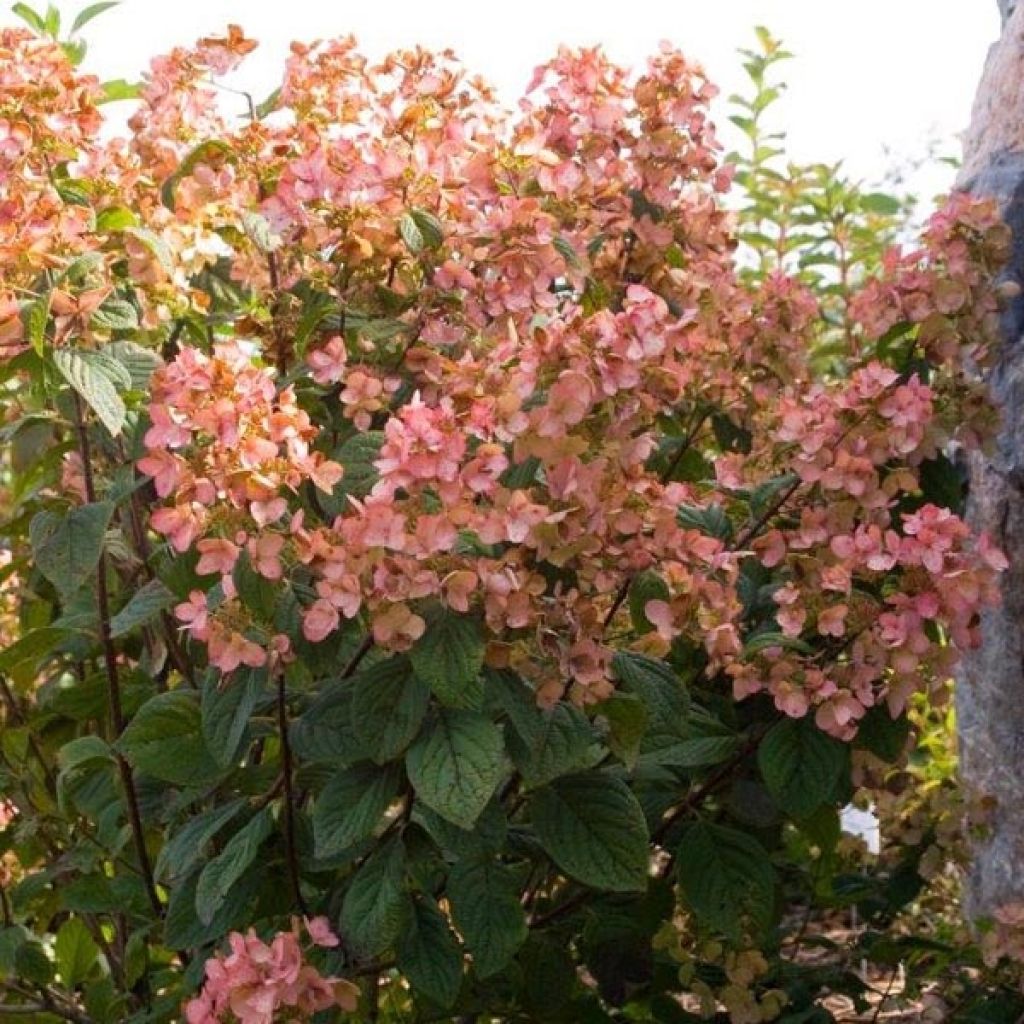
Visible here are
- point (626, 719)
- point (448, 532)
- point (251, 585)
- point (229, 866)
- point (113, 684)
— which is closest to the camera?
point (448, 532)

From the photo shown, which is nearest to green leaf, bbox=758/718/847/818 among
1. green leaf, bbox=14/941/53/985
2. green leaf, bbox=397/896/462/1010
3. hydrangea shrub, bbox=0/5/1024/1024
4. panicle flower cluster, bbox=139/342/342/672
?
hydrangea shrub, bbox=0/5/1024/1024

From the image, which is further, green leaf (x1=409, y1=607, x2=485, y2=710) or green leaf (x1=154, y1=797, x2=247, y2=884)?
green leaf (x1=154, y1=797, x2=247, y2=884)

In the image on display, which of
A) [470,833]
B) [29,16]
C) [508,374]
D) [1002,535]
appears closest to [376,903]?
[470,833]

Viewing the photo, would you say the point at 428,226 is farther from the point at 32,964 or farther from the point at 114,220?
the point at 32,964

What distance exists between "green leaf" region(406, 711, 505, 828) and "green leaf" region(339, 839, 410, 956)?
0.67 feet

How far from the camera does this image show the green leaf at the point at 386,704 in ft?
5.70

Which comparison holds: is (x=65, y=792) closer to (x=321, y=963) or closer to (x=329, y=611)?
(x=321, y=963)

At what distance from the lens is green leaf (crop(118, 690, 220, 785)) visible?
6.52 ft

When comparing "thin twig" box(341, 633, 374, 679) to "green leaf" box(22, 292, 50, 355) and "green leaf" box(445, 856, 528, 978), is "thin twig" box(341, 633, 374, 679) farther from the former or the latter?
"green leaf" box(22, 292, 50, 355)

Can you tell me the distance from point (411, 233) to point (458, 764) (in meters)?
0.58

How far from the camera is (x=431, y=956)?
198 cm

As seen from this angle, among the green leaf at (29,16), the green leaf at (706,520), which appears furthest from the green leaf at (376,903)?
the green leaf at (29,16)

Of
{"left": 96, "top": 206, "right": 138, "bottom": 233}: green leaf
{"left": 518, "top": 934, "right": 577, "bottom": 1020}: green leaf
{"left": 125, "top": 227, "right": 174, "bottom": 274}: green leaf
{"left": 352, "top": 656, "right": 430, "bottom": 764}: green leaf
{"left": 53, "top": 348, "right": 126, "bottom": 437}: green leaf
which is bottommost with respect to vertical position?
{"left": 518, "top": 934, "right": 577, "bottom": 1020}: green leaf

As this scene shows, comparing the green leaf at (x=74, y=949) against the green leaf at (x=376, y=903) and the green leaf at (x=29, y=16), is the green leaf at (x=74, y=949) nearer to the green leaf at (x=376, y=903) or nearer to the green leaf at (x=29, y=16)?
the green leaf at (x=376, y=903)
